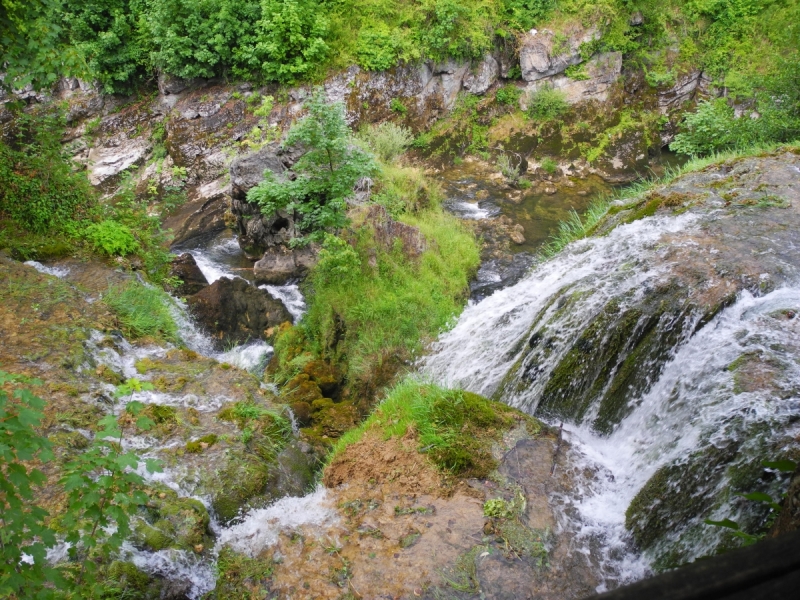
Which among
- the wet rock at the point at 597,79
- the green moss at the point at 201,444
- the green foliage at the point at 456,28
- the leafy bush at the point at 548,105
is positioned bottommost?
the green moss at the point at 201,444

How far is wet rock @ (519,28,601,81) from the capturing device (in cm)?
1569

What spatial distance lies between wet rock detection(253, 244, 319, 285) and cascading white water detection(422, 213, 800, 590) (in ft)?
13.8

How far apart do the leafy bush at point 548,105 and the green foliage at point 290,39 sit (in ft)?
21.7

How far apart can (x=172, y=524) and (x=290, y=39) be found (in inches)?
554

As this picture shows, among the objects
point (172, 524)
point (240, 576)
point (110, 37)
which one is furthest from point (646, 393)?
point (110, 37)

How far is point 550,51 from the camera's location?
15.7m

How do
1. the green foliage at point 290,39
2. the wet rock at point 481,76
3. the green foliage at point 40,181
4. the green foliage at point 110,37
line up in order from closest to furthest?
the green foliage at point 40,181
the green foliage at point 290,39
the green foliage at point 110,37
the wet rock at point 481,76

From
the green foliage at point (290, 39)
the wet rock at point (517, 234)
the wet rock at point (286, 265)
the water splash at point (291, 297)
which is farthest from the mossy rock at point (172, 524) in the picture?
the green foliage at point (290, 39)

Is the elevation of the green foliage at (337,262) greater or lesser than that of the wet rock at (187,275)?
greater

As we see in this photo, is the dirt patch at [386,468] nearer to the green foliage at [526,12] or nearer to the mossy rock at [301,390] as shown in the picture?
the mossy rock at [301,390]

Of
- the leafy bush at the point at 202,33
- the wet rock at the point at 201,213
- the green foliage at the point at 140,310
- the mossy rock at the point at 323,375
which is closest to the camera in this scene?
the green foliage at the point at 140,310

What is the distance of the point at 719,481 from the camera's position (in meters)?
3.16

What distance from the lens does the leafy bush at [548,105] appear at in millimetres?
15477

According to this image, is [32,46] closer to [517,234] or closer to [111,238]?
Answer: [111,238]
